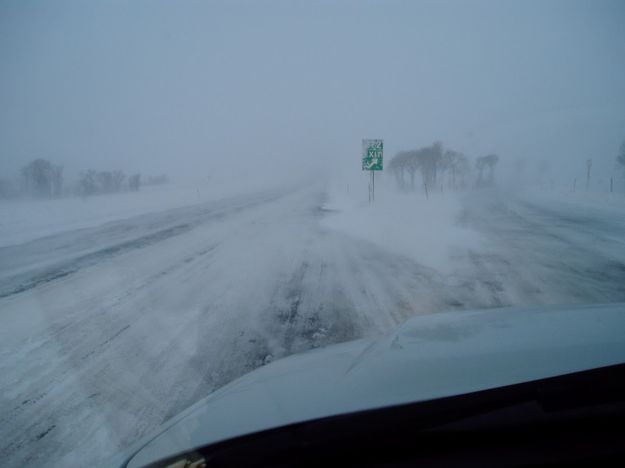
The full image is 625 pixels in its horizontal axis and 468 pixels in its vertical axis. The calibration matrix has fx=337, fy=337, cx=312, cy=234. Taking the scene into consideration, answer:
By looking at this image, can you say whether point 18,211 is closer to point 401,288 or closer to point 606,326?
point 401,288

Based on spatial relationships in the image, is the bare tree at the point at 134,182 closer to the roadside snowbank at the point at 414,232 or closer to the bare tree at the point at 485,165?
the roadside snowbank at the point at 414,232

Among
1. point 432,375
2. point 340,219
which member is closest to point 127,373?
point 432,375

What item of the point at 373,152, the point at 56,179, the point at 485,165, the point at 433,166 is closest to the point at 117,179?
the point at 56,179

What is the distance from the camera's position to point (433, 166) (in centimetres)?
3800

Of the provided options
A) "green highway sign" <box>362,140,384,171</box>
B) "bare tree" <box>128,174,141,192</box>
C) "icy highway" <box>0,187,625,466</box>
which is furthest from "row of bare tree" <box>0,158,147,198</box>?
"green highway sign" <box>362,140,384,171</box>

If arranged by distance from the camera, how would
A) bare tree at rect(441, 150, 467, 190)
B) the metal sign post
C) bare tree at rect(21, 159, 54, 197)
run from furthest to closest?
bare tree at rect(441, 150, 467, 190), bare tree at rect(21, 159, 54, 197), the metal sign post

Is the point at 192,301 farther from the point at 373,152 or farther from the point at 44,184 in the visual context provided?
the point at 44,184

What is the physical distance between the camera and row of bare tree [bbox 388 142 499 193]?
37.6 meters

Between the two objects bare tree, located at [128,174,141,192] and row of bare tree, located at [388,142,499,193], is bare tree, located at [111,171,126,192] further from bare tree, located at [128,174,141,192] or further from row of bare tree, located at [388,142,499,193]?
row of bare tree, located at [388,142,499,193]

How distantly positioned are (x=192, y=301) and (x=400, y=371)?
15.0 ft

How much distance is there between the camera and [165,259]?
816 centimetres

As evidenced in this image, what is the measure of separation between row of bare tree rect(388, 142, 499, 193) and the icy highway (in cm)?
2781

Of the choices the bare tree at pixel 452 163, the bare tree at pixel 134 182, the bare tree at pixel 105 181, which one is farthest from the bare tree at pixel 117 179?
the bare tree at pixel 452 163

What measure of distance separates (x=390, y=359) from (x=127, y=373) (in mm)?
2939
